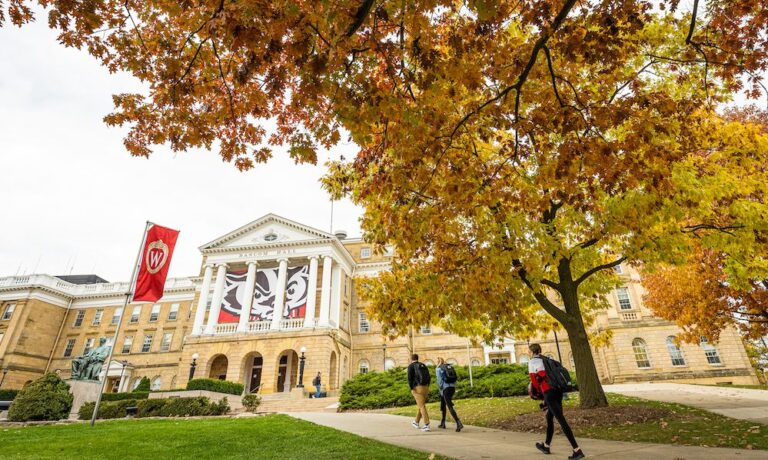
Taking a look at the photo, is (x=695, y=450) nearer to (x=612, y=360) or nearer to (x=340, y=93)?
(x=340, y=93)

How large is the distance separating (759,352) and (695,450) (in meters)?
64.7

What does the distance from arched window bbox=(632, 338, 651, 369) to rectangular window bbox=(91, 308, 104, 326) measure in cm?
5631

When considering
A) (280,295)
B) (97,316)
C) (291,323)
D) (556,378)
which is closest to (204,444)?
(556,378)

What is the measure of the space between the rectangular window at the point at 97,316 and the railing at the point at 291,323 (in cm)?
2820

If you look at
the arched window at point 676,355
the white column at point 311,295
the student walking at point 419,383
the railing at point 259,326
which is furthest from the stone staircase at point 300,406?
the arched window at point 676,355

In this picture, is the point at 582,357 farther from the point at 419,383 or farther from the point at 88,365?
the point at 88,365

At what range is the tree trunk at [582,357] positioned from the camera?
10.3 metres

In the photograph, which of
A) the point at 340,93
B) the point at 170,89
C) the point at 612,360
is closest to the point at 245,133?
the point at 170,89

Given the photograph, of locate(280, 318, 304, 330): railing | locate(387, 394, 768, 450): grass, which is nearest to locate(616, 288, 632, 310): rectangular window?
locate(387, 394, 768, 450): grass

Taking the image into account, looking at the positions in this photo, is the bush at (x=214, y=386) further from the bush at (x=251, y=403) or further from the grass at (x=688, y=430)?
the grass at (x=688, y=430)

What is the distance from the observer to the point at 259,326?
35.7 m

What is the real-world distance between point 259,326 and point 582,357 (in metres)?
30.3

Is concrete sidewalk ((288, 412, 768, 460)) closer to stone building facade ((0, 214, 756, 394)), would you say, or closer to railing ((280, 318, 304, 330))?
stone building facade ((0, 214, 756, 394))

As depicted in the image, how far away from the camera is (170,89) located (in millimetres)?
6355
